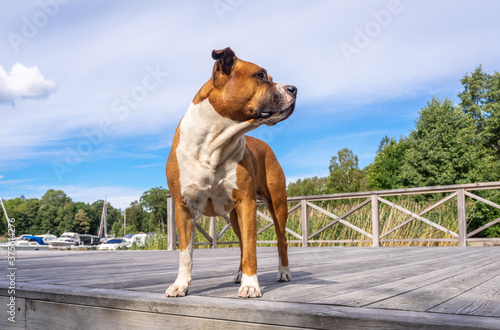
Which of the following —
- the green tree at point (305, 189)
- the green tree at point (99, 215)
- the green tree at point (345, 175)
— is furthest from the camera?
the green tree at point (99, 215)

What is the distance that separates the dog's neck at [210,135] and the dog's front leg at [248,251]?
0.25 metres

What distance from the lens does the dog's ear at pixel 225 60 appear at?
76.8 inches

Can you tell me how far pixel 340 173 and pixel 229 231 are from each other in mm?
33654

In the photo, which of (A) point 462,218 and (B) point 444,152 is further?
(B) point 444,152

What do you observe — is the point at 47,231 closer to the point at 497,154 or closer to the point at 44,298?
the point at 497,154

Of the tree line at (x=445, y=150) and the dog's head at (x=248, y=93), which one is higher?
the tree line at (x=445, y=150)

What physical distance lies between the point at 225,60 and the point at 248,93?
0.62ft

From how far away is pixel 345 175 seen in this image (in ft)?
138

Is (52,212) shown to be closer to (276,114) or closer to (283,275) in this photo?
(283,275)

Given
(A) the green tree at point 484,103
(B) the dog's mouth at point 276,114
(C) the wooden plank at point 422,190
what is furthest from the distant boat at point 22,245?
(A) the green tree at point 484,103

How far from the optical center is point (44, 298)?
226 cm

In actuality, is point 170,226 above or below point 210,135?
below

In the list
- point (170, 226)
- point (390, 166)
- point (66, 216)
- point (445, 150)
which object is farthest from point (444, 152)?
point (66, 216)

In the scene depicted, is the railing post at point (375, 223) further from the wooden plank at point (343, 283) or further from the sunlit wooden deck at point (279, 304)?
the sunlit wooden deck at point (279, 304)
